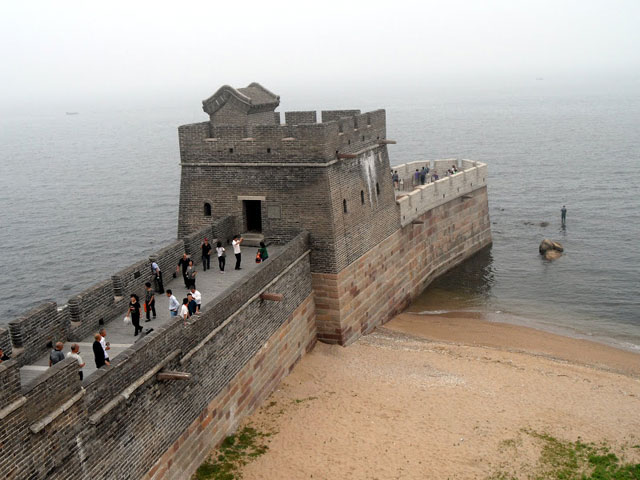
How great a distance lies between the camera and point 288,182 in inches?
1031

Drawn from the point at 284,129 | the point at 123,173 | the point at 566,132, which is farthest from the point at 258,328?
the point at 566,132

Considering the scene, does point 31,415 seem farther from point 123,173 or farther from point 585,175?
point 123,173

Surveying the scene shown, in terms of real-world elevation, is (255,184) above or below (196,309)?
above

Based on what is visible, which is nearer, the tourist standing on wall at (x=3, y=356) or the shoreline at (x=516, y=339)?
the tourist standing on wall at (x=3, y=356)

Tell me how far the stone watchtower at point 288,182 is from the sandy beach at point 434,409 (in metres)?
3.03

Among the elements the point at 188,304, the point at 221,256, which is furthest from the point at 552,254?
the point at 188,304

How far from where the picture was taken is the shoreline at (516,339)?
95.9ft

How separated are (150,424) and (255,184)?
41.0 feet

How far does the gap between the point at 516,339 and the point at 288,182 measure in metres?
12.8

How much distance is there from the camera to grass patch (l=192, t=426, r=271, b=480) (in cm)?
1808

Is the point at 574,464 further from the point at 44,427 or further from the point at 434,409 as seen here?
the point at 44,427

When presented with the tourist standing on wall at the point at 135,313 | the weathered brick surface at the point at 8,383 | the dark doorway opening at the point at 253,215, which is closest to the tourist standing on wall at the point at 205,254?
the dark doorway opening at the point at 253,215

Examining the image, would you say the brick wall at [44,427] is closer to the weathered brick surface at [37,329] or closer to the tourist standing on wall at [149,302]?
the weathered brick surface at [37,329]

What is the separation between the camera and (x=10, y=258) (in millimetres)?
50594
